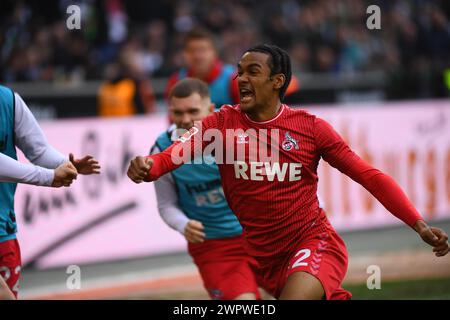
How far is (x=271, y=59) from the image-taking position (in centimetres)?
615

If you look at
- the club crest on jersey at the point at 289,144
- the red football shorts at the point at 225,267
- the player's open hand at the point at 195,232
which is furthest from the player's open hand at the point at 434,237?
the red football shorts at the point at 225,267

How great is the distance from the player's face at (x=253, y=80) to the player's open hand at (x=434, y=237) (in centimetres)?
130

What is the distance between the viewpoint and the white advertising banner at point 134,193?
11765mm

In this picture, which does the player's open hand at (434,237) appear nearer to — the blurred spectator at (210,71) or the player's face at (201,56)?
the blurred spectator at (210,71)

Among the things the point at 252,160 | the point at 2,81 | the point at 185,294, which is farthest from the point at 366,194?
the point at 252,160

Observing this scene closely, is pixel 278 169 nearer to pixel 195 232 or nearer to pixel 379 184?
pixel 379 184

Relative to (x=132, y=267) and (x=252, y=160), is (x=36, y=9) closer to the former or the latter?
(x=132, y=267)

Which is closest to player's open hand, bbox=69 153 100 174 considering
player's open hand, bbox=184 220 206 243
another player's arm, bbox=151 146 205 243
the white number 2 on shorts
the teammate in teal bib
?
the teammate in teal bib

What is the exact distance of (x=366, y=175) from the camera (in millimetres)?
5941

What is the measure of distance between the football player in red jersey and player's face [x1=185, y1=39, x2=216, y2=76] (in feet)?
11.7

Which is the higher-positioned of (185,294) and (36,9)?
(36,9)

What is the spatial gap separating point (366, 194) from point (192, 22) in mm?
5556
